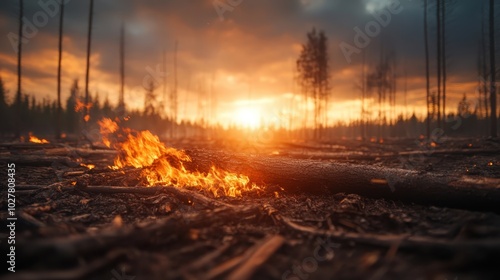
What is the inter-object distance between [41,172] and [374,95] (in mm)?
52253

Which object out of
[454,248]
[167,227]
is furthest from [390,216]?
[167,227]

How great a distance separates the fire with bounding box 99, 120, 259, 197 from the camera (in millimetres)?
6199

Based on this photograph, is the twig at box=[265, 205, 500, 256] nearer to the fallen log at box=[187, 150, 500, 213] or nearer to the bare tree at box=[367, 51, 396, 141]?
the fallen log at box=[187, 150, 500, 213]

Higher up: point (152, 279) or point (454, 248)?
point (454, 248)

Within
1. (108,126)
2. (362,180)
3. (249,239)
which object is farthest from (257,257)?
(108,126)

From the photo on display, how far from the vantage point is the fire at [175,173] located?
6199 millimetres

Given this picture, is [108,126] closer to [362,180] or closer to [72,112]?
[362,180]

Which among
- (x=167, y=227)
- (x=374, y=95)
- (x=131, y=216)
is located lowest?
(x=131, y=216)

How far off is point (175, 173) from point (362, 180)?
5087 millimetres

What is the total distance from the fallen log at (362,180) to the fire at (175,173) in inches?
9.2

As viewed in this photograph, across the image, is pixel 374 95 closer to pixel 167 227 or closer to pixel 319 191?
pixel 319 191

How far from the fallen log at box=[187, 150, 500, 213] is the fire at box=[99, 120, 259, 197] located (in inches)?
9.2

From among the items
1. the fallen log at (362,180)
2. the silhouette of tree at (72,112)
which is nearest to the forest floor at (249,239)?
the fallen log at (362,180)

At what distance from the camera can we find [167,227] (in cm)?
322
